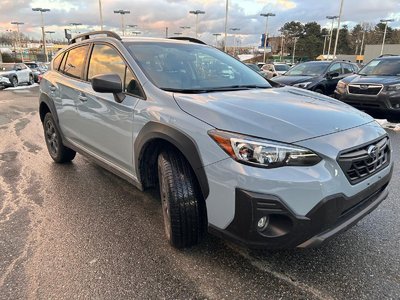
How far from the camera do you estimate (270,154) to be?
7.27 feet

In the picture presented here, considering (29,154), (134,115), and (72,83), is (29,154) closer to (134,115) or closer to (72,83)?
(72,83)

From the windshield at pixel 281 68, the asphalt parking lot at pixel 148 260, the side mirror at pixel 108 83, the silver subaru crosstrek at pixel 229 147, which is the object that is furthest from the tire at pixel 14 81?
the side mirror at pixel 108 83

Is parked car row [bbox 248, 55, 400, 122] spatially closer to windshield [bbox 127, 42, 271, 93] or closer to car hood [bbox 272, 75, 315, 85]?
car hood [bbox 272, 75, 315, 85]

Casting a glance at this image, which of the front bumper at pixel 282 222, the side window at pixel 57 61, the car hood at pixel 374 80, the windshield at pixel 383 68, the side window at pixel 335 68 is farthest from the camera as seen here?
the side window at pixel 335 68

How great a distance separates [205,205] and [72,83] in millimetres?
2593

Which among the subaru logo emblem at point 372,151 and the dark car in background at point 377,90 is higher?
the subaru logo emblem at point 372,151

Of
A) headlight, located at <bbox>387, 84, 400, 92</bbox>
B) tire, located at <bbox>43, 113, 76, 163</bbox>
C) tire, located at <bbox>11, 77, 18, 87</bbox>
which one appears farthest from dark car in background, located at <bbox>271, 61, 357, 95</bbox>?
tire, located at <bbox>11, 77, 18, 87</bbox>

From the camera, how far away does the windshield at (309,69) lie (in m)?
11.1

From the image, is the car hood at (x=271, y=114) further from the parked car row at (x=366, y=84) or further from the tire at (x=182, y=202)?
the parked car row at (x=366, y=84)

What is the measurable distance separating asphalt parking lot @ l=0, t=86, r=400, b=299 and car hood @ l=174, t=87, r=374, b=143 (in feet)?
3.42

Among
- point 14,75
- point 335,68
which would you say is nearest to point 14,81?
point 14,75

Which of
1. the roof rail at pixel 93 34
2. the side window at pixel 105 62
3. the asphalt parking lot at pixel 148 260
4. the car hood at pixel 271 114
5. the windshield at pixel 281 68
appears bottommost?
the windshield at pixel 281 68

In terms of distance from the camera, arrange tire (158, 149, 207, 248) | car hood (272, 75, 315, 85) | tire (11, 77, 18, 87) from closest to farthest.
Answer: tire (158, 149, 207, 248) < car hood (272, 75, 315, 85) < tire (11, 77, 18, 87)

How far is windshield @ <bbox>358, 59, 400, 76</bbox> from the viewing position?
8.99m
